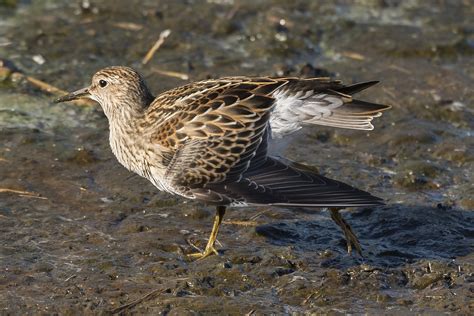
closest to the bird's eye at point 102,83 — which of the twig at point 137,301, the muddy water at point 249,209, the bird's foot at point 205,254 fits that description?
the muddy water at point 249,209

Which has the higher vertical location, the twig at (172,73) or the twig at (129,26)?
the twig at (129,26)

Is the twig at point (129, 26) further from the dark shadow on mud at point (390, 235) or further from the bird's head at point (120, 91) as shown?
the dark shadow on mud at point (390, 235)

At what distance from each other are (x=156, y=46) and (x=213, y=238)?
4363 mm

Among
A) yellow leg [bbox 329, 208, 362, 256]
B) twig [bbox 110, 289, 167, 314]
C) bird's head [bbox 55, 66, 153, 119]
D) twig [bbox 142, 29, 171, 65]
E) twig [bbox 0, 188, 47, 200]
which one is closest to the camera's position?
twig [bbox 110, 289, 167, 314]

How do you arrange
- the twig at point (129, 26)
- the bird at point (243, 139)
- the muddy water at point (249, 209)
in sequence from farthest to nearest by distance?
the twig at point (129, 26), the bird at point (243, 139), the muddy water at point (249, 209)

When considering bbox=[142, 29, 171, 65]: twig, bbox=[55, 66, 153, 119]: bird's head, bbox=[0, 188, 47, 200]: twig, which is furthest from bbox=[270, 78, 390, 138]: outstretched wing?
bbox=[142, 29, 171, 65]: twig

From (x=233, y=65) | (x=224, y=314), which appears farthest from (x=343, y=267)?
(x=233, y=65)

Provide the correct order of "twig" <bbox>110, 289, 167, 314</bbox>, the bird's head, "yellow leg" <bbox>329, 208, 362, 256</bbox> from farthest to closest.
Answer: the bird's head < "yellow leg" <bbox>329, 208, 362, 256</bbox> < "twig" <bbox>110, 289, 167, 314</bbox>

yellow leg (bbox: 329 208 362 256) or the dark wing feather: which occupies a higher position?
the dark wing feather

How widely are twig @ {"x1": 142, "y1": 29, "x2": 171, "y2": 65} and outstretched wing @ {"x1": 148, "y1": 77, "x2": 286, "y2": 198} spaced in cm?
357

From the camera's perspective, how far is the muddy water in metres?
7.64

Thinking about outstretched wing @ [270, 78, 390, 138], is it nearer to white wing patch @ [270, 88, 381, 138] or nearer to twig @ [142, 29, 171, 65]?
white wing patch @ [270, 88, 381, 138]

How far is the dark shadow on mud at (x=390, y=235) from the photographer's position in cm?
832

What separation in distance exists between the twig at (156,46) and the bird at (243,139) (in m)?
3.36
